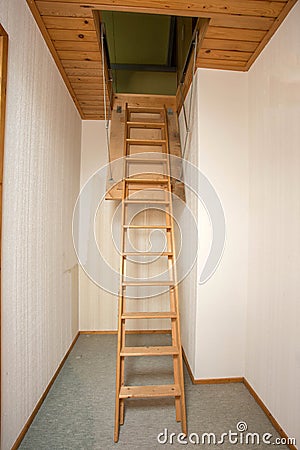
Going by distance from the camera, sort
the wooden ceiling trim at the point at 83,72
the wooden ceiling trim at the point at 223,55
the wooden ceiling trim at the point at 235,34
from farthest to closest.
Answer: the wooden ceiling trim at the point at 83,72
the wooden ceiling trim at the point at 223,55
the wooden ceiling trim at the point at 235,34

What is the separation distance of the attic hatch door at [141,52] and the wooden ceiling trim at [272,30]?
223 centimetres

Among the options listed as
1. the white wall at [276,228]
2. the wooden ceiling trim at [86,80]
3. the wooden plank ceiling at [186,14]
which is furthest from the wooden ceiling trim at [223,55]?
the wooden ceiling trim at [86,80]

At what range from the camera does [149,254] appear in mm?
2373

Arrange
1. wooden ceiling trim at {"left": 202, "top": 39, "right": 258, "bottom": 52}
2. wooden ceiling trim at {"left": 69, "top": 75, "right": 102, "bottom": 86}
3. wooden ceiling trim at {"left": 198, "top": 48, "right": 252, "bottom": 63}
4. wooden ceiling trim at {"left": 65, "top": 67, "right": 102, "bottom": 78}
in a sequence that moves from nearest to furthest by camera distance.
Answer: wooden ceiling trim at {"left": 202, "top": 39, "right": 258, "bottom": 52}, wooden ceiling trim at {"left": 198, "top": 48, "right": 252, "bottom": 63}, wooden ceiling trim at {"left": 65, "top": 67, "right": 102, "bottom": 78}, wooden ceiling trim at {"left": 69, "top": 75, "right": 102, "bottom": 86}

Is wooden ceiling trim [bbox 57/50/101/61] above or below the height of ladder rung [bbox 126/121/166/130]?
above

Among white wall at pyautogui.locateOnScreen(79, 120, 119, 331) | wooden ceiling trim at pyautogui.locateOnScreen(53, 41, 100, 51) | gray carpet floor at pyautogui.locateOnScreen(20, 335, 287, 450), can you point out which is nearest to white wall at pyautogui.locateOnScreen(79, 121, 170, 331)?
white wall at pyautogui.locateOnScreen(79, 120, 119, 331)

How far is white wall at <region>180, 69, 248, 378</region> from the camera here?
8.43ft

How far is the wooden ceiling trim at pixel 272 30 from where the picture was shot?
1899 millimetres

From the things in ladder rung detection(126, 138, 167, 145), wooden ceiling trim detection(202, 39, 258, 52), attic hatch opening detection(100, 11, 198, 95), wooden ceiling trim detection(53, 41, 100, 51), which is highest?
attic hatch opening detection(100, 11, 198, 95)

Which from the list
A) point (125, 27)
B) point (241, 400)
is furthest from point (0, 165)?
point (125, 27)

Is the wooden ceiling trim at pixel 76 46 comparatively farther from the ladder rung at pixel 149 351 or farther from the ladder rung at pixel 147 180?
the ladder rung at pixel 149 351

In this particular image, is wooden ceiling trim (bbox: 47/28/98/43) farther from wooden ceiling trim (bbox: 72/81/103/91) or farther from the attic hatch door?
the attic hatch door

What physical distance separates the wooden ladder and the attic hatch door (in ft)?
4.05

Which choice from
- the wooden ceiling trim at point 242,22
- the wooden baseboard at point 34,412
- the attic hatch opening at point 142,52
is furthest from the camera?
the attic hatch opening at point 142,52
